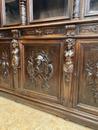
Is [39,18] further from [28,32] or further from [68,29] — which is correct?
[68,29]

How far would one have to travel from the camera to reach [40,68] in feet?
5.30

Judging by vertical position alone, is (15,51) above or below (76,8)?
below

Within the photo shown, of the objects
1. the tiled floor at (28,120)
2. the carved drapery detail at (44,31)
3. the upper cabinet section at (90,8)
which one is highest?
the upper cabinet section at (90,8)

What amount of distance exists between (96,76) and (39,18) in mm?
930

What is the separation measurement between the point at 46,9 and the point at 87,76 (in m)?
0.95

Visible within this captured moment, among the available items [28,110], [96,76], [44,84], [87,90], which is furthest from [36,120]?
[96,76]

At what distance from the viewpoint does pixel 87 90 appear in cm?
133

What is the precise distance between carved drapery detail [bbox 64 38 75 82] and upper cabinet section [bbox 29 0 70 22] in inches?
13.1

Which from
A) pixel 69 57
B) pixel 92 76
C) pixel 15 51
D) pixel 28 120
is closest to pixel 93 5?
pixel 69 57

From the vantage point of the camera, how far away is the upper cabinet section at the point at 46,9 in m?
1.49

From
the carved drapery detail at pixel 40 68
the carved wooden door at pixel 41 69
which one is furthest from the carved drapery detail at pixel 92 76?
the carved drapery detail at pixel 40 68

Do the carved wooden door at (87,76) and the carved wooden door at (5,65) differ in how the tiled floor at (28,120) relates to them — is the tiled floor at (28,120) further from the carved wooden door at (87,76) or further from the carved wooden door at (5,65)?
the carved wooden door at (5,65)

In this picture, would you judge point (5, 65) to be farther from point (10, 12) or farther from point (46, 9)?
point (46, 9)

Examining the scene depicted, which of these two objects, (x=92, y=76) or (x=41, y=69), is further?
(x=41, y=69)
